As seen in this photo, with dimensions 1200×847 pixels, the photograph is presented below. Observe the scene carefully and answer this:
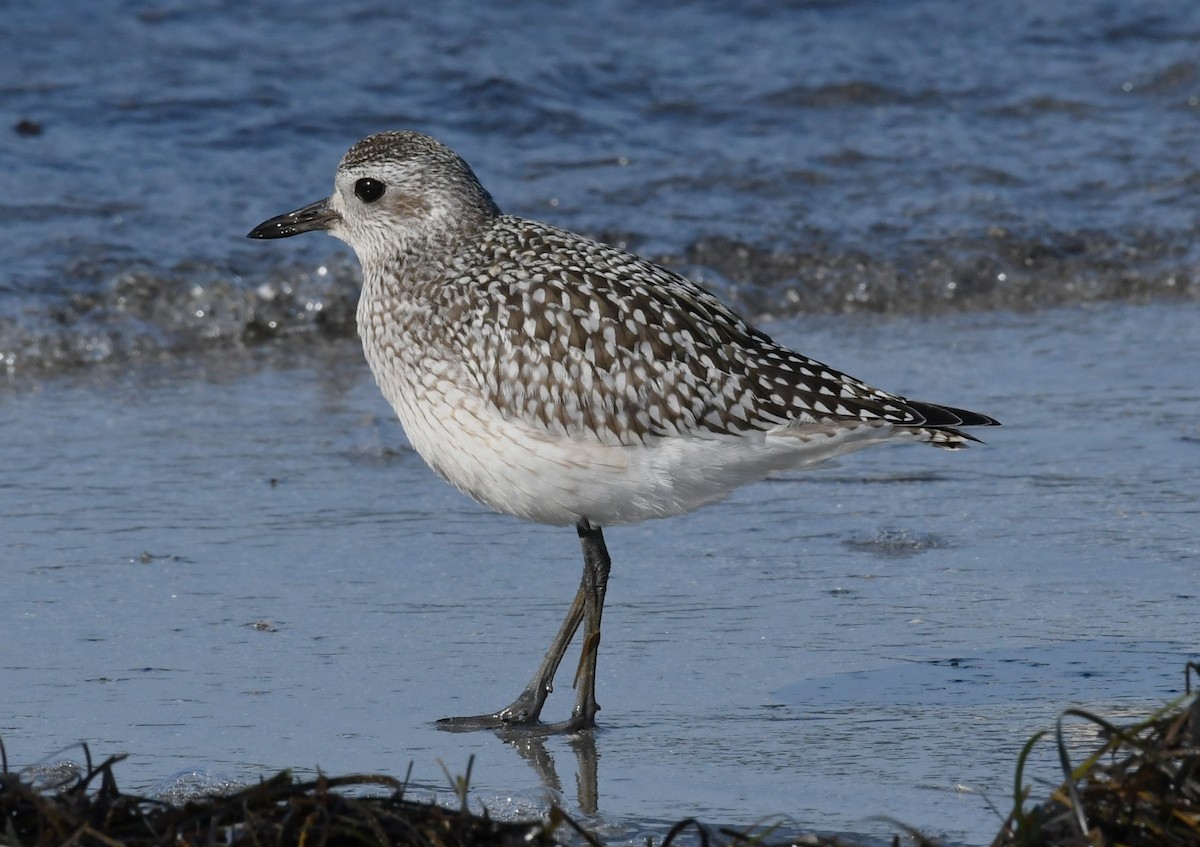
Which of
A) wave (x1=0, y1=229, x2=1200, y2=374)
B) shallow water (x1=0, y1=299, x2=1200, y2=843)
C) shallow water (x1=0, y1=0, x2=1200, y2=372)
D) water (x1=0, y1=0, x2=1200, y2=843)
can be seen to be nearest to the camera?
shallow water (x1=0, y1=299, x2=1200, y2=843)

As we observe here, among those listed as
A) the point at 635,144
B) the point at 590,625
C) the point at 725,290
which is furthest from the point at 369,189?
the point at 635,144

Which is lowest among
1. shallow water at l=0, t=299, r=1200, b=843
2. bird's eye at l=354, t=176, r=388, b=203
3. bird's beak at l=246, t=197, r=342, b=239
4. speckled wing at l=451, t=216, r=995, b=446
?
shallow water at l=0, t=299, r=1200, b=843

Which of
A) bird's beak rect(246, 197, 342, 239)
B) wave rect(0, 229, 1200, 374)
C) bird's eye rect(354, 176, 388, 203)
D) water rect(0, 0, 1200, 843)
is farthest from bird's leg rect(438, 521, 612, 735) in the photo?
wave rect(0, 229, 1200, 374)

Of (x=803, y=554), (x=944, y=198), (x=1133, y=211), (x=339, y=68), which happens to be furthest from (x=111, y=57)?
(x=803, y=554)

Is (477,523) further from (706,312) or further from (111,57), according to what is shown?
(111,57)

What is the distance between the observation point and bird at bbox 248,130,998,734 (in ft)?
17.1

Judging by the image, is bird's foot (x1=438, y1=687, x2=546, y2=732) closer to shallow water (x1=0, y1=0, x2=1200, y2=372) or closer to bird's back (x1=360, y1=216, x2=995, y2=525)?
bird's back (x1=360, y1=216, x2=995, y2=525)

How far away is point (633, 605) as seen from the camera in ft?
20.1

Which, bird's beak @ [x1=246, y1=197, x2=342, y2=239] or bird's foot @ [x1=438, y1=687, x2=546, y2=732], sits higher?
bird's beak @ [x1=246, y1=197, x2=342, y2=239]

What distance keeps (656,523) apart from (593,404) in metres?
1.79

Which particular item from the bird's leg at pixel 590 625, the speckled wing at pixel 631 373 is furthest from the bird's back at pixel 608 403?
the bird's leg at pixel 590 625

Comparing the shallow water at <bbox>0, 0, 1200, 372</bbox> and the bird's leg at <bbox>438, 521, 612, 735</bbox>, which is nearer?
the bird's leg at <bbox>438, 521, 612, 735</bbox>

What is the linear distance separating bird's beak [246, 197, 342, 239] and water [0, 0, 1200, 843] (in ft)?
3.83

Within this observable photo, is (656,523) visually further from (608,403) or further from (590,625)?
(608,403)
